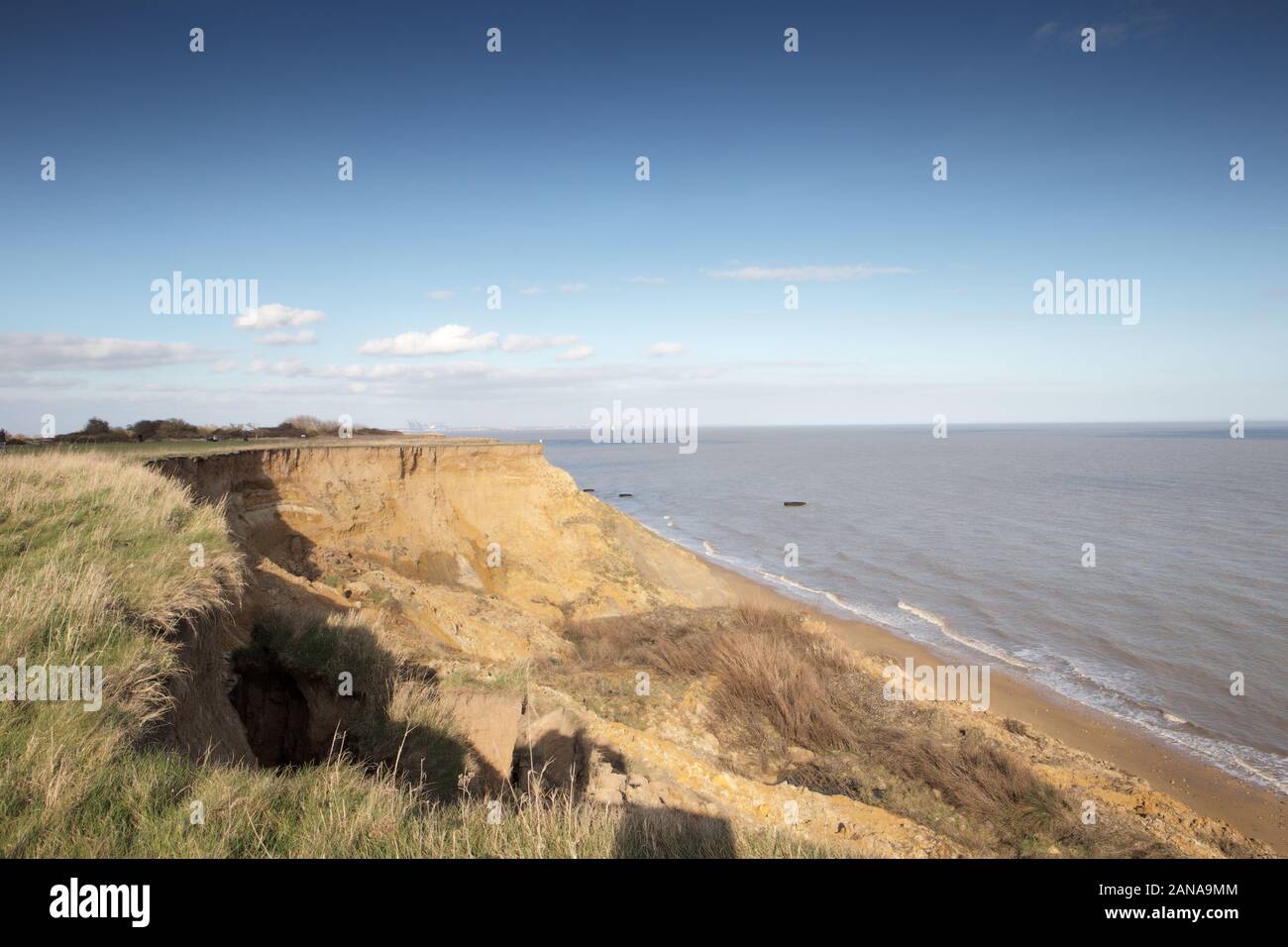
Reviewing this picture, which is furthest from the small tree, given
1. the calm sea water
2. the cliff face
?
the calm sea water

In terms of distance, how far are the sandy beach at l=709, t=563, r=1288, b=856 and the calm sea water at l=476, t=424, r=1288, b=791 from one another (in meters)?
0.72

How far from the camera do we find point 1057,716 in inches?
653

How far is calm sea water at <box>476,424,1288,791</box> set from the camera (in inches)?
704

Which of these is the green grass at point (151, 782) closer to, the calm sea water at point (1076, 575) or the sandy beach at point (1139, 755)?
the sandy beach at point (1139, 755)

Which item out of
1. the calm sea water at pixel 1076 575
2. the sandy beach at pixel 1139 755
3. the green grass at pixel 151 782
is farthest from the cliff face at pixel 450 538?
the sandy beach at pixel 1139 755

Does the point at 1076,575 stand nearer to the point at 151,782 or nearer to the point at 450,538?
the point at 450,538

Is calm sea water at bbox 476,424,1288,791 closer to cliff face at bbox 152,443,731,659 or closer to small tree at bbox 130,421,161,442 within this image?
cliff face at bbox 152,443,731,659

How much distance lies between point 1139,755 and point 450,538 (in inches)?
871

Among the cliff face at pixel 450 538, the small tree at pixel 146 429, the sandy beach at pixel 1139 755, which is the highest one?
the small tree at pixel 146 429

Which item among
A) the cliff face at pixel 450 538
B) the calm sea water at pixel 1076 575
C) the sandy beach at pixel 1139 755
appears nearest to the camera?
the sandy beach at pixel 1139 755

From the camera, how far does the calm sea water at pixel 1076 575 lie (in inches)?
704

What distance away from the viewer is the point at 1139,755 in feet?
48.2

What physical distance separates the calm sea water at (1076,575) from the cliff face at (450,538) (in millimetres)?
8712
